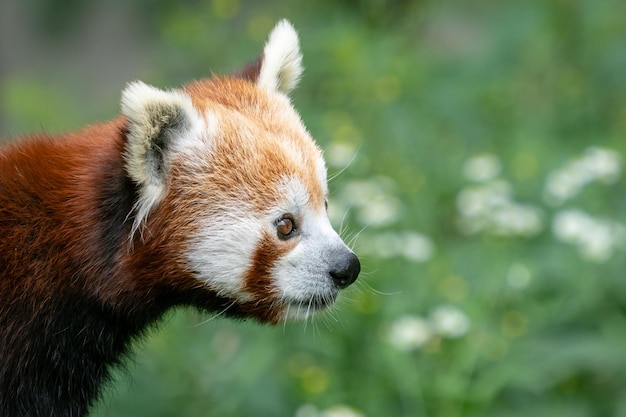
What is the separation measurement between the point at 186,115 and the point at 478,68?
149 inches

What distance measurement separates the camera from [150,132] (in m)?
2.52

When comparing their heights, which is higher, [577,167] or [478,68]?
[478,68]

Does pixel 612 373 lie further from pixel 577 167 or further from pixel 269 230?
pixel 269 230

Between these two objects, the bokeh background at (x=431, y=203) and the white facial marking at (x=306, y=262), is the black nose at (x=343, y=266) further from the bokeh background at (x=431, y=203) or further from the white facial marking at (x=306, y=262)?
the bokeh background at (x=431, y=203)

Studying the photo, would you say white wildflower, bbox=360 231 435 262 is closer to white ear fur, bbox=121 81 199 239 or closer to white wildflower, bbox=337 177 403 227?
white wildflower, bbox=337 177 403 227

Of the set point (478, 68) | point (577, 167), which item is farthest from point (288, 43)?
point (478, 68)

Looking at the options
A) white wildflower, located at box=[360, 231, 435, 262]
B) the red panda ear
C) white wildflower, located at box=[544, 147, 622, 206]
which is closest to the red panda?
the red panda ear

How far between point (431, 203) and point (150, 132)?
8.14 ft

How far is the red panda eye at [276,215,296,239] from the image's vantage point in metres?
2.64

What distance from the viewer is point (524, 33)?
20.2ft

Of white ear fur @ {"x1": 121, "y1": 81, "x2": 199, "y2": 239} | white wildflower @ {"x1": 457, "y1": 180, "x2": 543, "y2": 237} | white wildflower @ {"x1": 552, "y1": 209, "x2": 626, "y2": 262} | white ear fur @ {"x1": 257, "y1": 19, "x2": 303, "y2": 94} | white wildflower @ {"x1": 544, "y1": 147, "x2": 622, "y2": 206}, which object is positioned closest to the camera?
white ear fur @ {"x1": 121, "y1": 81, "x2": 199, "y2": 239}

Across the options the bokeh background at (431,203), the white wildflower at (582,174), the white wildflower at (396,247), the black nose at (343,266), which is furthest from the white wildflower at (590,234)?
the black nose at (343,266)

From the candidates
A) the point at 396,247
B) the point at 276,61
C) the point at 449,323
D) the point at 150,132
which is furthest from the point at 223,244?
the point at 396,247

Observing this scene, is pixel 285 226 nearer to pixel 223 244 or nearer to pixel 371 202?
pixel 223 244
